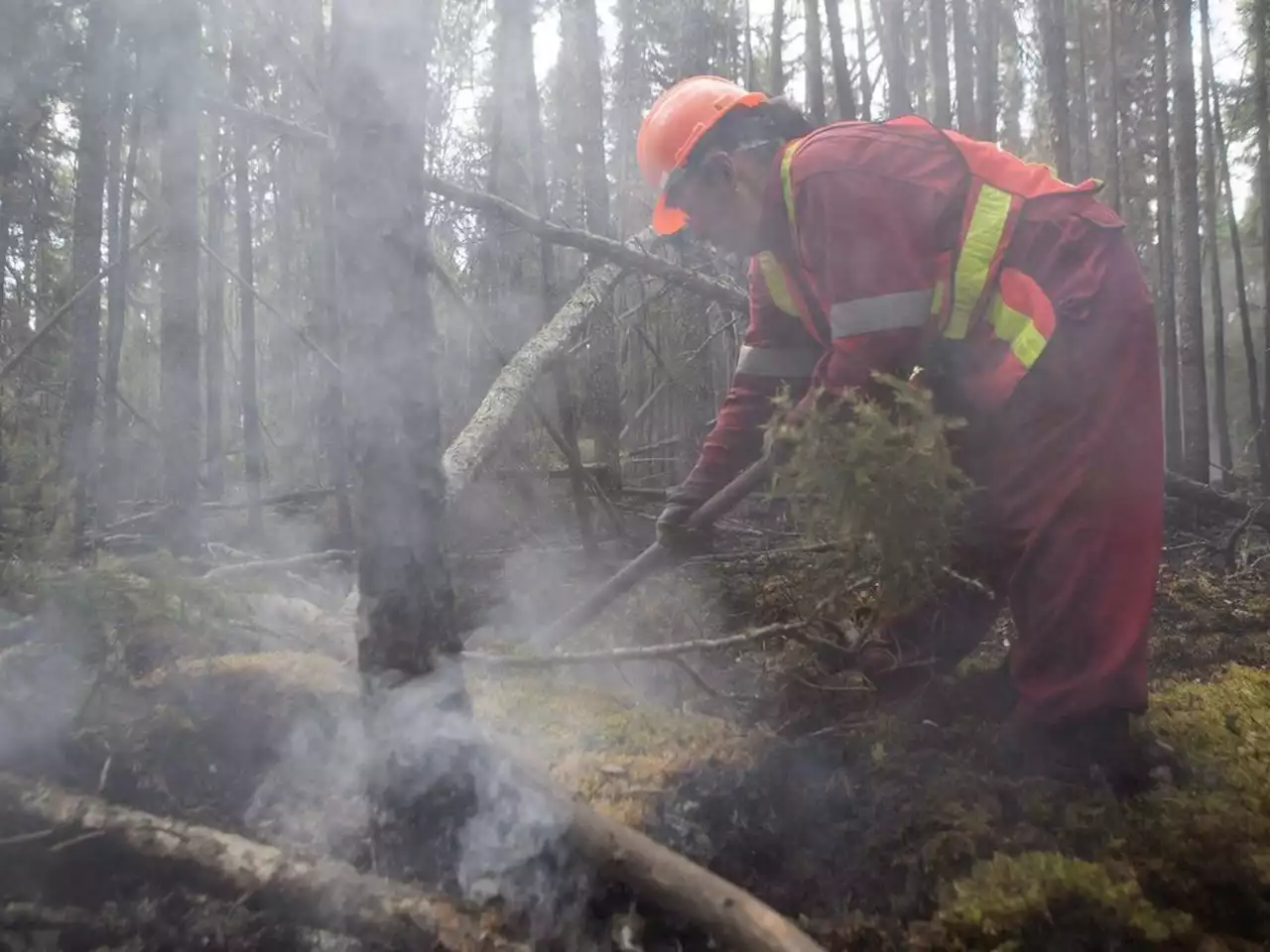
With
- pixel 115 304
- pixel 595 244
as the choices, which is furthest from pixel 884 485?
pixel 115 304

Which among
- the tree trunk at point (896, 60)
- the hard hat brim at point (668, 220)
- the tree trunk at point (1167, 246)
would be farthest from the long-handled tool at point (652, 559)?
the tree trunk at point (1167, 246)

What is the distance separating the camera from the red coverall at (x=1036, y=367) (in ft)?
6.95

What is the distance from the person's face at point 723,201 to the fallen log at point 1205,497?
2.70 metres

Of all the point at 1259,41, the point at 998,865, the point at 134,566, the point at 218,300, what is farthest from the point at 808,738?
the point at 1259,41

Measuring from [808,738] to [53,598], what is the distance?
206 centimetres

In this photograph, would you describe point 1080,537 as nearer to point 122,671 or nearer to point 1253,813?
point 1253,813

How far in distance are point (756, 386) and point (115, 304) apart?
3.55m

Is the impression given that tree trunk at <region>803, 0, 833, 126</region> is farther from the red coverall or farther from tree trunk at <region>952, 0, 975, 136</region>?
the red coverall

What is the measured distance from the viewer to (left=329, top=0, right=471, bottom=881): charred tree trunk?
180 cm

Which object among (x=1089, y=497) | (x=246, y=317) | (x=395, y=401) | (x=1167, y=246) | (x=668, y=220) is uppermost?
(x=1167, y=246)

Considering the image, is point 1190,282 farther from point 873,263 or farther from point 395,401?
point 395,401

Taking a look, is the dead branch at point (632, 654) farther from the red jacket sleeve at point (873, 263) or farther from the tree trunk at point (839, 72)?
the tree trunk at point (839, 72)

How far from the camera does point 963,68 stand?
707 centimetres

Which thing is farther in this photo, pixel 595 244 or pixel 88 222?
pixel 88 222
